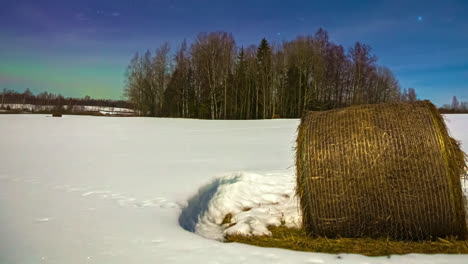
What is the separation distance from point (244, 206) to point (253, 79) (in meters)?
38.9

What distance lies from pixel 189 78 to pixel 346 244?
43816mm

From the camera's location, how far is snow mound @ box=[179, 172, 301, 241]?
4.64m

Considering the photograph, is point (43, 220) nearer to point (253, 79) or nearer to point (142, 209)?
point (142, 209)

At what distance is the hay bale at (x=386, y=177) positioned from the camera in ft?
11.9

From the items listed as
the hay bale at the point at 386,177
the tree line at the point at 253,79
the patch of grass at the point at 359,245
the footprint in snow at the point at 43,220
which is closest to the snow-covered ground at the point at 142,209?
the footprint in snow at the point at 43,220

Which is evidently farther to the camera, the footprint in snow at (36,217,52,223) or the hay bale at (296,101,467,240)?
the footprint in snow at (36,217,52,223)

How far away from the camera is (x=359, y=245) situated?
365 cm

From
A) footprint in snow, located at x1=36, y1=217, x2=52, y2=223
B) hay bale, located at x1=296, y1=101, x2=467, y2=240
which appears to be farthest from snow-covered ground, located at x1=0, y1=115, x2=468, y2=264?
hay bale, located at x1=296, y1=101, x2=467, y2=240

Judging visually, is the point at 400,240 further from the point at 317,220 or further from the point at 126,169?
the point at 126,169

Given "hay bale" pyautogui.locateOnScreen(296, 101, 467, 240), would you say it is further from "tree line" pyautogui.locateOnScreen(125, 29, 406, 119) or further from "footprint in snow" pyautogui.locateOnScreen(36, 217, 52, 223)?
"tree line" pyautogui.locateOnScreen(125, 29, 406, 119)

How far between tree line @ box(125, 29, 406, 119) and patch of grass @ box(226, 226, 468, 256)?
119 ft

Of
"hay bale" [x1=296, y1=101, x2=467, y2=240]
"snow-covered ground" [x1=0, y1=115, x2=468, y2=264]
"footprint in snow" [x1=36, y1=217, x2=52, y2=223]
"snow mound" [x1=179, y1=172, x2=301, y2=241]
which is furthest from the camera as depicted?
"snow mound" [x1=179, y1=172, x2=301, y2=241]

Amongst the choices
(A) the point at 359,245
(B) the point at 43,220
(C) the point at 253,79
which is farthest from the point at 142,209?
(C) the point at 253,79

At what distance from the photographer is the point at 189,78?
4578cm
